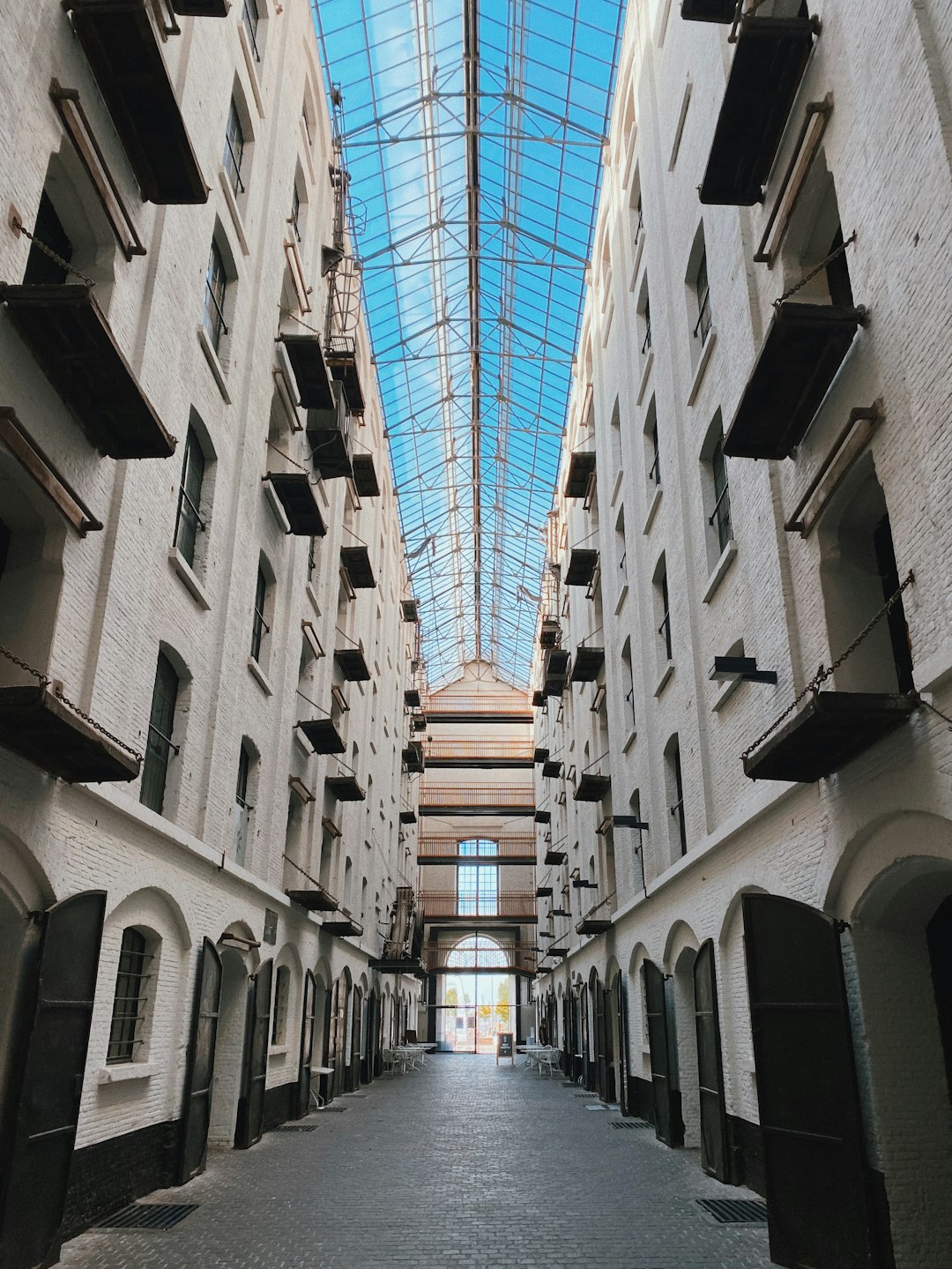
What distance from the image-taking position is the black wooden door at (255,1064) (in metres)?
13.9

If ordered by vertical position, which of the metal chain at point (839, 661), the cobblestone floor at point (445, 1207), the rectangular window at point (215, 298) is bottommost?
the cobblestone floor at point (445, 1207)

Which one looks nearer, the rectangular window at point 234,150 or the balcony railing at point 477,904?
the rectangular window at point 234,150

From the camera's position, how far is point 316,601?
20297 mm

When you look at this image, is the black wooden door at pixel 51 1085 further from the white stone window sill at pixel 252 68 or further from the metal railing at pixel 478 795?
the metal railing at pixel 478 795

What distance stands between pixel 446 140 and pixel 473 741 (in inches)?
1585

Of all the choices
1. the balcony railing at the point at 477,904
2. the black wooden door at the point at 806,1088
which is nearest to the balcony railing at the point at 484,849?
the balcony railing at the point at 477,904

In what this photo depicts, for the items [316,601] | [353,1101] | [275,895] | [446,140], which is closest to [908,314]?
[275,895]

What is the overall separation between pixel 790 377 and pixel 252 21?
13.1 m

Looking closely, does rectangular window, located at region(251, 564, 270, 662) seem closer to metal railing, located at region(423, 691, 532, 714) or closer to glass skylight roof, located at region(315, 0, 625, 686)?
glass skylight roof, located at region(315, 0, 625, 686)

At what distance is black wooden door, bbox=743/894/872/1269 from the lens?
23.5ft

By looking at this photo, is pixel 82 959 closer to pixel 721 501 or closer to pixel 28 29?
pixel 28 29

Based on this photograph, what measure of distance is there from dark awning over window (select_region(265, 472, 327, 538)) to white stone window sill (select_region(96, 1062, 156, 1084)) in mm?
8990

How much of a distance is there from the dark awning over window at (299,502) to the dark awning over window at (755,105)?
26.6ft

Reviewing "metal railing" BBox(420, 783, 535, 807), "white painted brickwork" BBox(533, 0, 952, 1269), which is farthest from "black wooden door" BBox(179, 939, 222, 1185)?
"metal railing" BBox(420, 783, 535, 807)
